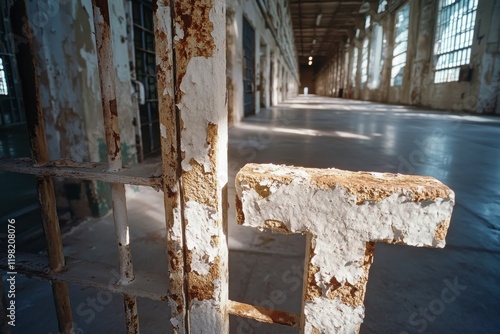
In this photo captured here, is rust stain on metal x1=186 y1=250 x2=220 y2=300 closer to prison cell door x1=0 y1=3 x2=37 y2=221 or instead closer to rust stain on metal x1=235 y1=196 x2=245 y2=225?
rust stain on metal x1=235 y1=196 x2=245 y2=225

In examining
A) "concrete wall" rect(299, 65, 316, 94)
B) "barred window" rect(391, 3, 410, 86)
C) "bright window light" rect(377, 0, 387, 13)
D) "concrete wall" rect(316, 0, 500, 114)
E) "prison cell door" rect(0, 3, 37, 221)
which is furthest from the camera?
"concrete wall" rect(299, 65, 316, 94)

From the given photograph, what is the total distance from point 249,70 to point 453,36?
296 inches

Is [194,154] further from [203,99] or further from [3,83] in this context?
[3,83]

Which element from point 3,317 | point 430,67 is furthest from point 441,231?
point 430,67

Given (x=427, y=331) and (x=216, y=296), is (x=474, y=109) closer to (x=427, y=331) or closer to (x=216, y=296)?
(x=427, y=331)

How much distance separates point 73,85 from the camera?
148 cm

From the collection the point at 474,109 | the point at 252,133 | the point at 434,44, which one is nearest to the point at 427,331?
the point at 252,133

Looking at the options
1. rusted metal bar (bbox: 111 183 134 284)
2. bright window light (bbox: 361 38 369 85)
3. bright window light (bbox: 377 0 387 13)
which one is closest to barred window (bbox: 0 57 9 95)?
→ rusted metal bar (bbox: 111 183 134 284)

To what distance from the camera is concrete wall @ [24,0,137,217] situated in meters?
1.38

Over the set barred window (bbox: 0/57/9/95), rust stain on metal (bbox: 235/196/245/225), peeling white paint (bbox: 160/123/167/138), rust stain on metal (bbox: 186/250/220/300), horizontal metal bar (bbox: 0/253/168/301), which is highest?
barred window (bbox: 0/57/9/95)

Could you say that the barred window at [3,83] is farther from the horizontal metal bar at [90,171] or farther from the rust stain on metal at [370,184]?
the rust stain on metal at [370,184]

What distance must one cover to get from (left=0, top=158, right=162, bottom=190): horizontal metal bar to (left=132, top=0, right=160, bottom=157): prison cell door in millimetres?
2111

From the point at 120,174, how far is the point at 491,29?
10834 mm

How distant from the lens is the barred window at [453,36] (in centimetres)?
870
